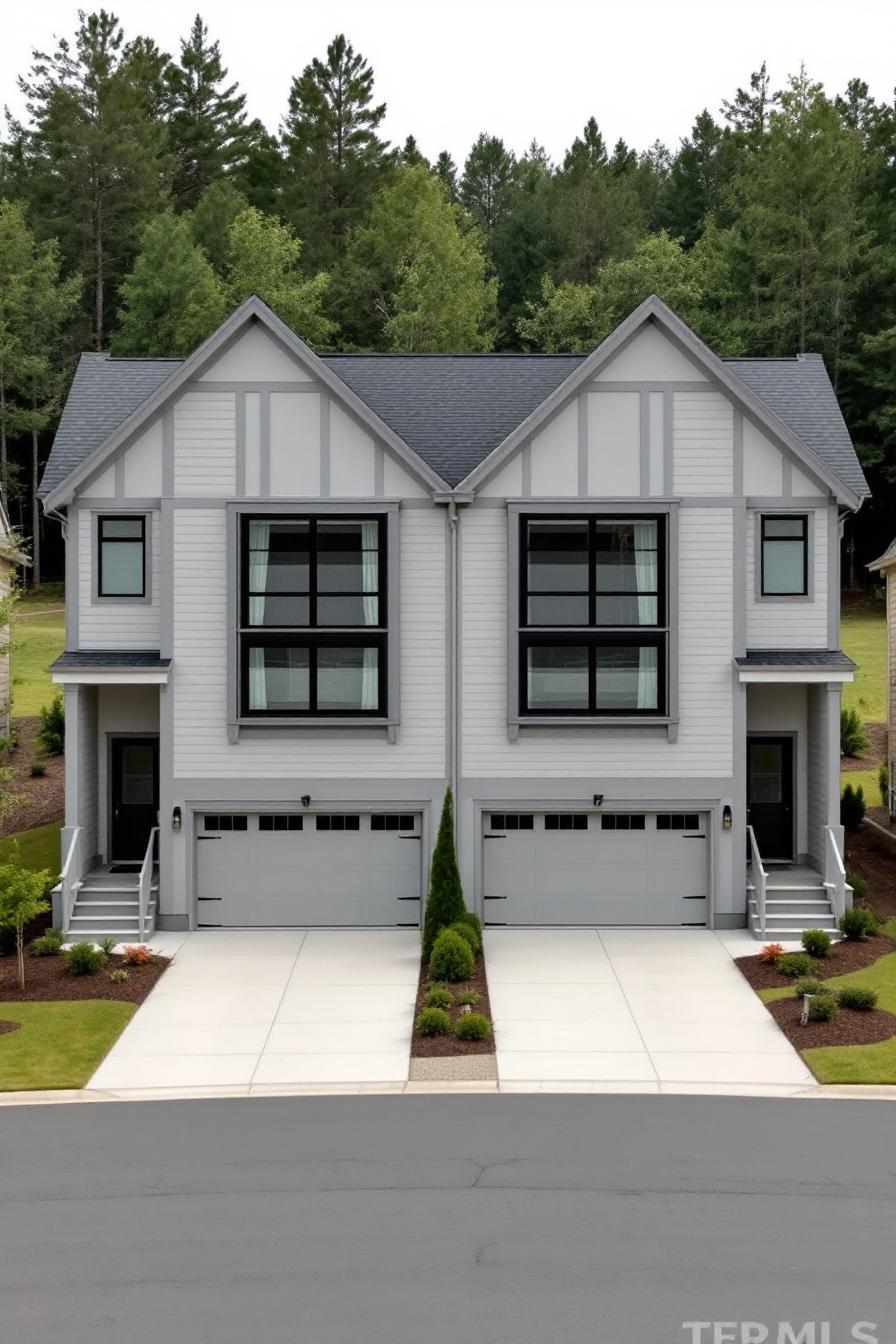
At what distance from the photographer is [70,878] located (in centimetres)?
2214

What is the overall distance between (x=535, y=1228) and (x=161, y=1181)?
3523 millimetres

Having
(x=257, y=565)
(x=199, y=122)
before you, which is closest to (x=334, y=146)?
(x=199, y=122)

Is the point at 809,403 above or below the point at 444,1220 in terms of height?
above

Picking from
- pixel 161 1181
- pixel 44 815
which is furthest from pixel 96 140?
pixel 161 1181

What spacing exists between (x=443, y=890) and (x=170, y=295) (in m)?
39.0

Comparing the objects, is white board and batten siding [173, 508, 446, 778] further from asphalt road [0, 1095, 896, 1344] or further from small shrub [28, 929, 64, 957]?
asphalt road [0, 1095, 896, 1344]

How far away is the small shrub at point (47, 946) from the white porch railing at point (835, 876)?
12.5m

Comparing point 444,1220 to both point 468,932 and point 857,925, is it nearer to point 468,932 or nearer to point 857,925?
point 468,932

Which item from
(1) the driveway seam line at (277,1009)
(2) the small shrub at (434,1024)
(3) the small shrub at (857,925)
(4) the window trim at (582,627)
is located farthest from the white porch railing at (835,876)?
(1) the driveway seam line at (277,1009)

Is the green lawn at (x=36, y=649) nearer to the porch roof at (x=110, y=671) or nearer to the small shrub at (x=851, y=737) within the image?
the porch roof at (x=110, y=671)

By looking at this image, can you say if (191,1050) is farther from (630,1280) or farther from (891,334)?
(891,334)

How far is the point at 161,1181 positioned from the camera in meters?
12.2

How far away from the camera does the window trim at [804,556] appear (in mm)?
22984

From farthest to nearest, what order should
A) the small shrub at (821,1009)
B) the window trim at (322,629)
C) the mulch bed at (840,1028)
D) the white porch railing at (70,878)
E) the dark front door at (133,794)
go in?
the dark front door at (133,794), the window trim at (322,629), the white porch railing at (70,878), the small shrub at (821,1009), the mulch bed at (840,1028)
